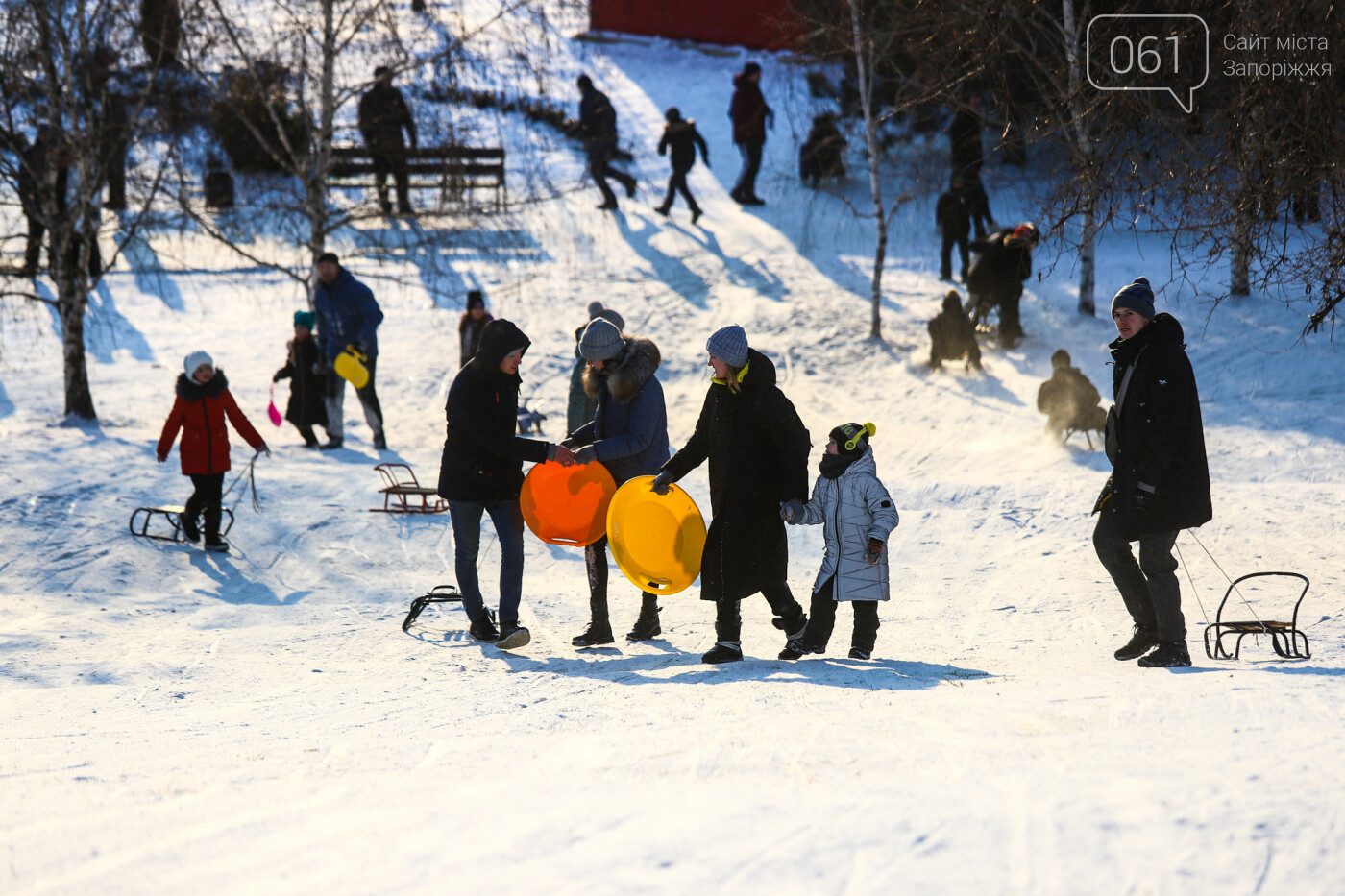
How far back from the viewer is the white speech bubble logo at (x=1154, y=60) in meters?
6.67

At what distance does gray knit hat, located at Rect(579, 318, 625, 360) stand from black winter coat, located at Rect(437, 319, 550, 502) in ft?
1.38

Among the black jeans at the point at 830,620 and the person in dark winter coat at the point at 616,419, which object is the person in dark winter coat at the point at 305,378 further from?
the black jeans at the point at 830,620

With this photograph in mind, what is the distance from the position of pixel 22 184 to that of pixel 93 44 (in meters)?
1.75

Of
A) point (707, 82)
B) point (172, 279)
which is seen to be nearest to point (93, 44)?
point (172, 279)

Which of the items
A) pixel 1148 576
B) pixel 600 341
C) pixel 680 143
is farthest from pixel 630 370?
pixel 680 143

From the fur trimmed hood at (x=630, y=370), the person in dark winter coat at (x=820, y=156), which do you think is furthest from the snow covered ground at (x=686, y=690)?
the person in dark winter coat at (x=820, y=156)

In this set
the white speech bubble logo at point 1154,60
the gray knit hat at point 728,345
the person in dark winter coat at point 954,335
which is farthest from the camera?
the person in dark winter coat at point 954,335

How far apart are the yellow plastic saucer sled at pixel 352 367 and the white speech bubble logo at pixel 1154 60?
23.2 ft

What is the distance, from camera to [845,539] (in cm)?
552

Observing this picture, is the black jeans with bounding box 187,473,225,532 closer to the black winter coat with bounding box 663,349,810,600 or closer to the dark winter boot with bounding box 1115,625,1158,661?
the black winter coat with bounding box 663,349,810,600

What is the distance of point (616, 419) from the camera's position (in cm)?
608

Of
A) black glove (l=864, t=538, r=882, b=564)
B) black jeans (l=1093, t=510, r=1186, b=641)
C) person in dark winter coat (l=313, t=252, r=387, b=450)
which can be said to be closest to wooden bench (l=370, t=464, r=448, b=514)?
person in dark winter coat (l=313, t=252, r=387, b=450)

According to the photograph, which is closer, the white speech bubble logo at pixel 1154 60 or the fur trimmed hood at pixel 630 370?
the fur trimmed hood at pixel 630 370

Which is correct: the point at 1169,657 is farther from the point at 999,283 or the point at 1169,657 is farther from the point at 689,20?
the point at 689,20
